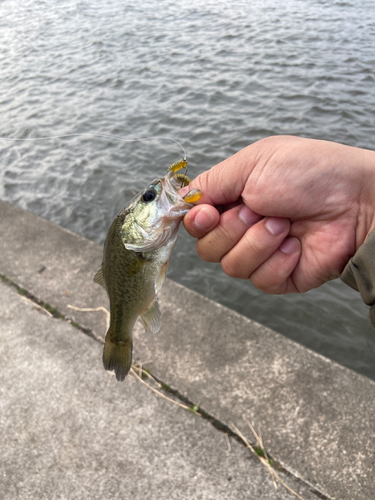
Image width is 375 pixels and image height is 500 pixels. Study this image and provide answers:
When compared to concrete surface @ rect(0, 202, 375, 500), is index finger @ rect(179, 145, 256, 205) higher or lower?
higher

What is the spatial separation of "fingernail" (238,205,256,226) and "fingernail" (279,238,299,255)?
9.6 inches

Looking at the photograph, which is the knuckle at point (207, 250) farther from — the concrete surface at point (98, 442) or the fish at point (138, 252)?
the concrete surface at point (98, 442)

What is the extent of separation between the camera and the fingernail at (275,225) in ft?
7.10

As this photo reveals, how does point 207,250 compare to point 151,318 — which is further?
point 207,250

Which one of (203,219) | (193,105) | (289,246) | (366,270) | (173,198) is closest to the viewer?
(366,270)

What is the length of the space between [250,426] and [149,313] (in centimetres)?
131

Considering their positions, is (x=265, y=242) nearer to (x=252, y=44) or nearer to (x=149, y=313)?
(x=149, y=313)

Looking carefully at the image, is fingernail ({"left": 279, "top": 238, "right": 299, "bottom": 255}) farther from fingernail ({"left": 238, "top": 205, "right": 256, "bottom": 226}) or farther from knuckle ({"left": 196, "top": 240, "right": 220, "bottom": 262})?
knuckle ({"left": 196, "top": 240, "right": 220, "bottom": 262})

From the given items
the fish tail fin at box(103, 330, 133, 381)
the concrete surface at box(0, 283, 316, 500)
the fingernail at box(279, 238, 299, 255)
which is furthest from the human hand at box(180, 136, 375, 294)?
the concrete surface at box(0, 283, 316, 500)

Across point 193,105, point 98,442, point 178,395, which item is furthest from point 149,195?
point 193,105

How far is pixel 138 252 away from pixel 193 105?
7460 millimetres

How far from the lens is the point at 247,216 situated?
7.31 ft

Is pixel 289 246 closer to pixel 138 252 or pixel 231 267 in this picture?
pixel 231 267

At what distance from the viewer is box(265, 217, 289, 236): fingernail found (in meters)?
2.16
